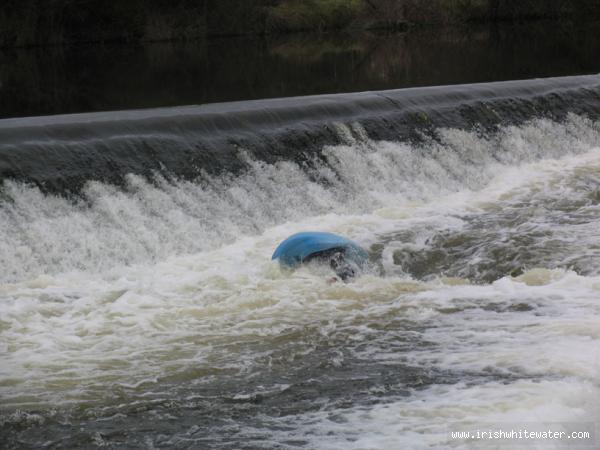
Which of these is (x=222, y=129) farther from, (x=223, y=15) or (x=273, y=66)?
(x=223, y=15)

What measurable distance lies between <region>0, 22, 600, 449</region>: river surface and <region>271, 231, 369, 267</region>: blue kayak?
0.13 m

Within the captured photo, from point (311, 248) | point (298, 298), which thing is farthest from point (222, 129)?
point (298, 298)

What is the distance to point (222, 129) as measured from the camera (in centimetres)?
1119

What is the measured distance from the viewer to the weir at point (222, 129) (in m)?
9.67

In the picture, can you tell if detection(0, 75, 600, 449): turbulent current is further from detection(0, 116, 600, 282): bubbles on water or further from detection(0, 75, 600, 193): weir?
detection(0, 75, 600, 193): weir

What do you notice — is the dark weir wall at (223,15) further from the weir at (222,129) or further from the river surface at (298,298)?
the river surface at (298,298)

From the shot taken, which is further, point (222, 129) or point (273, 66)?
point (273, 66)

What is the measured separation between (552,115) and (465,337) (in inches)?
353

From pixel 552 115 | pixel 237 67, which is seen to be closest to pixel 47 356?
pixel 552 115

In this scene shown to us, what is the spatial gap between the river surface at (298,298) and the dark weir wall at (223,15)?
77.3 ft

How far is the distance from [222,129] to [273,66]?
13270mm

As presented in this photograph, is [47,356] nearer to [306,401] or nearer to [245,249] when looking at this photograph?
[306,401]

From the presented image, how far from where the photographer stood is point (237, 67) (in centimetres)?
2406

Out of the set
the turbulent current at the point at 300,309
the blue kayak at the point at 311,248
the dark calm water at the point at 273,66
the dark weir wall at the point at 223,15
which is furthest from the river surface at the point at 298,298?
the dark weir wall at the point at 223,15
